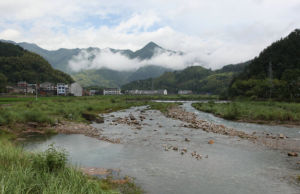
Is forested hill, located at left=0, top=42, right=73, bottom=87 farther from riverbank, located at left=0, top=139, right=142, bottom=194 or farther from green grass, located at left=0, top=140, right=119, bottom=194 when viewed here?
riverbank, located at left=0, top=139, right=142, bottom=194

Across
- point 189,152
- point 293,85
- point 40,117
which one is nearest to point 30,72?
point 40,117

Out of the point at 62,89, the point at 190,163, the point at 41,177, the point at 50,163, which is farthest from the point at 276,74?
the point at 41,177

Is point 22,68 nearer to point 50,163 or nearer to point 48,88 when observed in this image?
point 48,88

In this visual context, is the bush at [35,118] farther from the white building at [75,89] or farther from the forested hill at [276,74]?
the white building at [75,89]

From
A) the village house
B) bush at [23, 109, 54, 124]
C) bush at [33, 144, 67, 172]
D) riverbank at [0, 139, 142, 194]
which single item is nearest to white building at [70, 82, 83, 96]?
the village house

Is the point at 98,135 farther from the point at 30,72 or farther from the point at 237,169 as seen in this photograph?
the point at 30,72

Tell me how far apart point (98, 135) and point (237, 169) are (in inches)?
692

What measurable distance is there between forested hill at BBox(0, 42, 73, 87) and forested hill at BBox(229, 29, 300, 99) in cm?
11108

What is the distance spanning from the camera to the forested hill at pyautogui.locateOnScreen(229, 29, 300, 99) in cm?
7966

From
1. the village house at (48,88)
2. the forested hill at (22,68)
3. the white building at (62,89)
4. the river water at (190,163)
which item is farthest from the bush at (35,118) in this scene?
the forested hill at (22,68)

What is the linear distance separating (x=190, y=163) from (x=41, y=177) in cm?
1098

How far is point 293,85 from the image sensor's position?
241 feet

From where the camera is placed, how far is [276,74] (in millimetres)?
105062

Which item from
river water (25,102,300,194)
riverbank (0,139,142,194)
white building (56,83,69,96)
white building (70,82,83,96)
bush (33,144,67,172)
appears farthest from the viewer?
white building (70,82,83,96)
